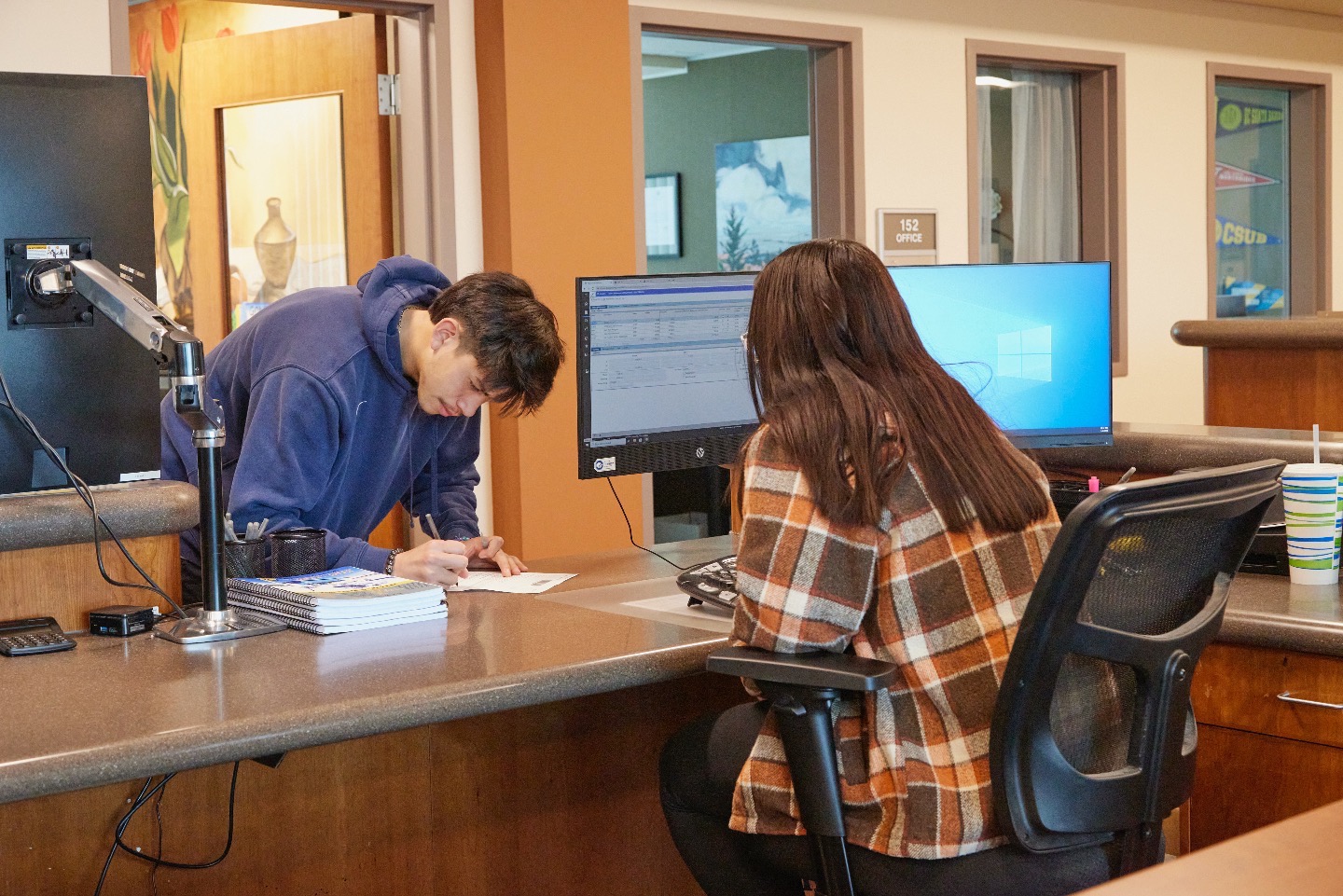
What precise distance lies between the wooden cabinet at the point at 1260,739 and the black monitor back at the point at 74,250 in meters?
1.46

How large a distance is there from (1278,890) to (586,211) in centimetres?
366

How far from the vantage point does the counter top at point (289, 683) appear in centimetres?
136

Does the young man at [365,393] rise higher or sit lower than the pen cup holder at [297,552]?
higher

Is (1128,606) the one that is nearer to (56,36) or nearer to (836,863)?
(836,863)

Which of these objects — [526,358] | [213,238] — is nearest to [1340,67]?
[213,238]

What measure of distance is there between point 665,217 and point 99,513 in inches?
226

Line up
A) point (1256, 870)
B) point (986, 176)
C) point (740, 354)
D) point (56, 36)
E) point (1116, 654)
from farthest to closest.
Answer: point (986, 176) → point (56, 36) → point (740, 354) → point (1116, 654) → point (1256, 870)

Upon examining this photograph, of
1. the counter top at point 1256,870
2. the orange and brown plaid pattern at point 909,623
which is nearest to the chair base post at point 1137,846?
the orange and brown plaid pattern at point 909,623

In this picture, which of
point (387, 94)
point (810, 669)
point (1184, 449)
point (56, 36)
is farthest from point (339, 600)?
point (387, 94)

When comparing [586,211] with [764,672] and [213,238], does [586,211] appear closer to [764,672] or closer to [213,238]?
[213,238]

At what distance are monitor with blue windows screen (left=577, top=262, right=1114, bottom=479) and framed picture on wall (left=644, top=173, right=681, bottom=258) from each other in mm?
4853

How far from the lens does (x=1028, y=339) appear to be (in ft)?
8.39

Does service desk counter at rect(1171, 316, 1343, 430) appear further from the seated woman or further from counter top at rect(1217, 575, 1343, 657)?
the seated woman

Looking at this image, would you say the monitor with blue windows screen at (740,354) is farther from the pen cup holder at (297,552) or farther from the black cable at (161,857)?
the black cable at (161,857)
